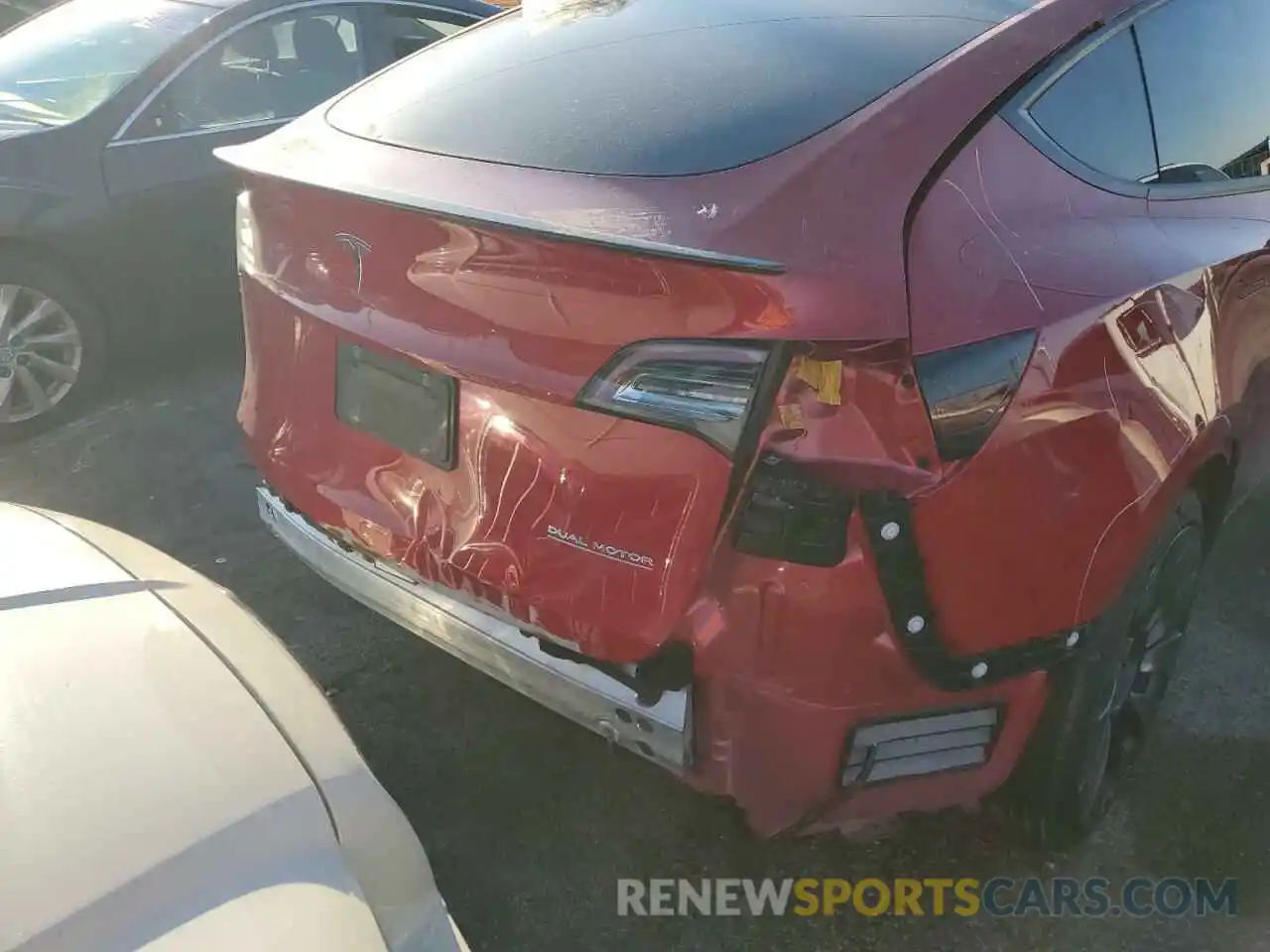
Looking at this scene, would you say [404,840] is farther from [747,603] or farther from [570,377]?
[570,377]

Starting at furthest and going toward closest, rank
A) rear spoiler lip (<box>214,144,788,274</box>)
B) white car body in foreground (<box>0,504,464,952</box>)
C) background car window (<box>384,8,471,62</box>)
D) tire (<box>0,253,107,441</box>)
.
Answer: background car window (<box>384,8,471,62</box>) < tire (<box>0,253,107,441</box>) < rear spoiler lip (<box>214,144,788,274</box>) < white car body in foreground (<box>0,504,464,952</box>)

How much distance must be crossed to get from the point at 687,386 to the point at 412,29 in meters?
4.04

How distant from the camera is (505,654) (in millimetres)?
2080

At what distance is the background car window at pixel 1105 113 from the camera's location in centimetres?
211

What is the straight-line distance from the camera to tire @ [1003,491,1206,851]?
2137mm

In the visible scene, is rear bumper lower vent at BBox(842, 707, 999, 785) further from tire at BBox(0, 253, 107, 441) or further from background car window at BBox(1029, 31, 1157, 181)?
tire at BBox(0, 253, 107, 441)

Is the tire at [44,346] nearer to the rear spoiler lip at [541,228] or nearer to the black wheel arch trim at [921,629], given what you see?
the rear spoiler lip at [541,228]

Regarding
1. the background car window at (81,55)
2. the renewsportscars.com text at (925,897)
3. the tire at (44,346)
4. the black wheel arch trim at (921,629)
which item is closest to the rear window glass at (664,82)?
the black wheel arch trim at (921,629)

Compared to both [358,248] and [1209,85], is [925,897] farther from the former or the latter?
[1209,85]

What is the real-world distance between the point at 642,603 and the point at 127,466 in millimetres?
2908

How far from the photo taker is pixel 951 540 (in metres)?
1.82

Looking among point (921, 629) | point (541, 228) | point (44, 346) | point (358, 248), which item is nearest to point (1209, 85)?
point (921, 629)

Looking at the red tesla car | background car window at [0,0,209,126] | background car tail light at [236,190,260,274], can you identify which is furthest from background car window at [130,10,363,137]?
the red tesla car

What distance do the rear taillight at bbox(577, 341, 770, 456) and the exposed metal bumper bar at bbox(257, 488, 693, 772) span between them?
462 mm
